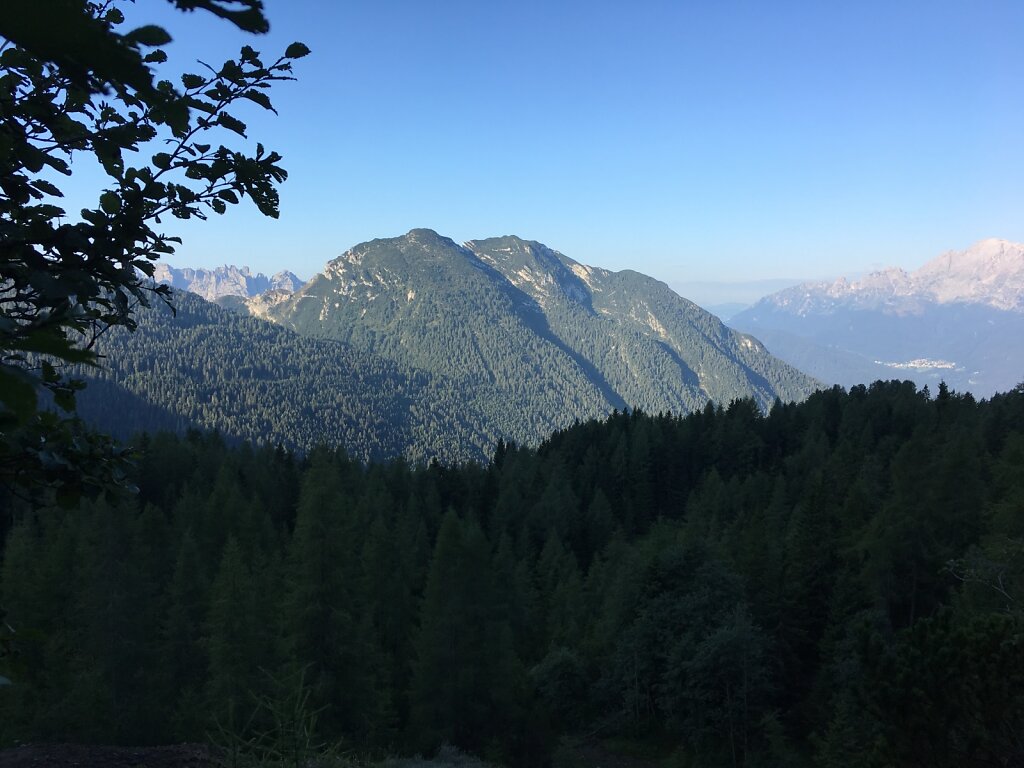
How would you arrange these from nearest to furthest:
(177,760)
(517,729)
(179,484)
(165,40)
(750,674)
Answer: (165,40) < (177,760) < (517,729) < (750,674) < (179,484)

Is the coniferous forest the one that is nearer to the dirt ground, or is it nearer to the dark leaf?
the dirt ground

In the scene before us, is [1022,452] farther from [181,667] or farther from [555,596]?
[181,667]

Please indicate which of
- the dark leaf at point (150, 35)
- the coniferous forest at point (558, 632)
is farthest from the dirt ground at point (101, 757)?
the dark leaf at point (150, 35)

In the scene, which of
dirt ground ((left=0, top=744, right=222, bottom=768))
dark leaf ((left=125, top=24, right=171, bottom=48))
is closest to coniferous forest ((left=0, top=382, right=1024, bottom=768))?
dirt ground ((left=0, top=744, right=222, bottom=768))

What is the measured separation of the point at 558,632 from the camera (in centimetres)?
3453

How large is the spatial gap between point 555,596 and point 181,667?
21.4 m

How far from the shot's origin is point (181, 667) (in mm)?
24062

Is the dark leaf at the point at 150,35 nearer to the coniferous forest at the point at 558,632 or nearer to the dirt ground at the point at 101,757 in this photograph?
the dirt ground at the point at 101,757

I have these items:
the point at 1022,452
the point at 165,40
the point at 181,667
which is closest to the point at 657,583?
the point at 1022,452

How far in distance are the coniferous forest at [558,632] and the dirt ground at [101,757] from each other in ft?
4.06

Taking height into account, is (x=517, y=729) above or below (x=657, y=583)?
below

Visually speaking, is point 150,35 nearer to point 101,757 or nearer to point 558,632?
point 101,757

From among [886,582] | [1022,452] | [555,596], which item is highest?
[1022,452]

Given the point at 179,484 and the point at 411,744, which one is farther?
the point at 179,484
